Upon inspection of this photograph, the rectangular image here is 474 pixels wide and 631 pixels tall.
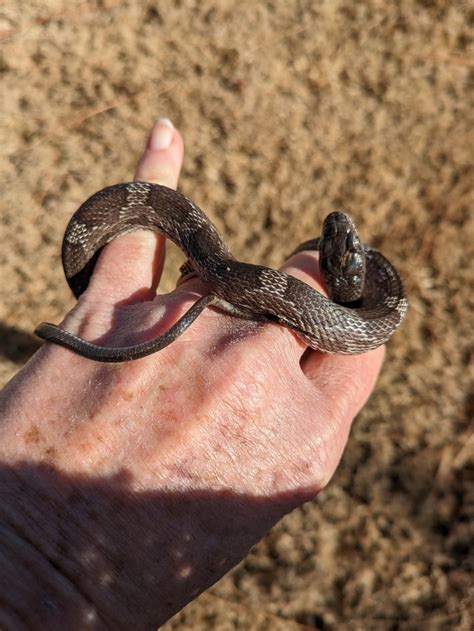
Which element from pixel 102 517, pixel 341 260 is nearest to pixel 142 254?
pixel 341 260

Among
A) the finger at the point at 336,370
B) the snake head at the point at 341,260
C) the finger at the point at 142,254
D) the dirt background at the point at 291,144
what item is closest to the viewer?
the finger at the point at 336,370

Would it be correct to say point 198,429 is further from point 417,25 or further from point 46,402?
point 417,25

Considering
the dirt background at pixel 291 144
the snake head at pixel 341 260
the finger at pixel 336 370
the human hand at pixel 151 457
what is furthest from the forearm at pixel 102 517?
the dirt background at pixel 291 144

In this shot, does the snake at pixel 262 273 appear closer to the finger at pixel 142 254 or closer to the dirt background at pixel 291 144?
the finger at pixel 142 254

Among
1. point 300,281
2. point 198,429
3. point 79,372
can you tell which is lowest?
point 198,429

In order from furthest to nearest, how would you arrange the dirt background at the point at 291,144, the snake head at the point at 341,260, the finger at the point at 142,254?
1. the dirt background at the point at 291,144
2. the snake head at the point at 341,260
3. the finger at the point at 142,254

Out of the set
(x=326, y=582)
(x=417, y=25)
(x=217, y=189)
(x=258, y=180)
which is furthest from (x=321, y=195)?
(x=326, y=582)

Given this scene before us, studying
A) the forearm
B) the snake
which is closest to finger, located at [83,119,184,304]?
the snake
